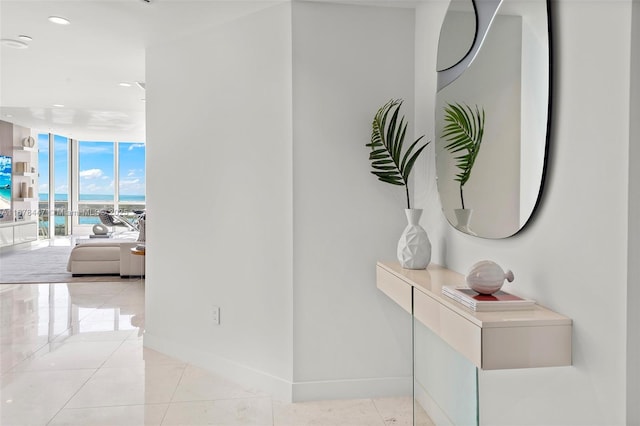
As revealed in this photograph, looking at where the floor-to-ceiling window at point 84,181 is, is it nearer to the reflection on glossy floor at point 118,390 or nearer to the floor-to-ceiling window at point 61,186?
the floor-to-ceiling window at point 61,186

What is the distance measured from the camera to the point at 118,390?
9.62ft

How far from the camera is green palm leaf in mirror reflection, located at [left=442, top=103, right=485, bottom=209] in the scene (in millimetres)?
2049

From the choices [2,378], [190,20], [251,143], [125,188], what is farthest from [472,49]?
[125,188]

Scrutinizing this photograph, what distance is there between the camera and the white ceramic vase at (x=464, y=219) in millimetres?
2143

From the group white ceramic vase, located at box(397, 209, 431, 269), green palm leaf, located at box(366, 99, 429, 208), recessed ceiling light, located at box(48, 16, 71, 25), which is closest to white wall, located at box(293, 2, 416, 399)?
green palm leaf, located at box(366, 99, 429, 208)

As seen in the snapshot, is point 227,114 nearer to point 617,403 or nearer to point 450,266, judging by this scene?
point 450,266

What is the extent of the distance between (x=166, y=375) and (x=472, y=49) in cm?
272

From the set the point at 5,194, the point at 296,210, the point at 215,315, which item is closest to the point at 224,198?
the point at 296,210

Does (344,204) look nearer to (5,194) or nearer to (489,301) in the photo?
(489,301)

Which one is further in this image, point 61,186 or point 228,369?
point 61,186

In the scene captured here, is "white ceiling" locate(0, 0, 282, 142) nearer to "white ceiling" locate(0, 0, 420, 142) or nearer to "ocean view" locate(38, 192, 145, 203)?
"white ceiling" locate(0, 0, 420, 142)

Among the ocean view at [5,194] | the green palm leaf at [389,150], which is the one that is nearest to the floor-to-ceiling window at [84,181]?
the ocean view at [5,194]

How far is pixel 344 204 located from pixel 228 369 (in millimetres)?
1370

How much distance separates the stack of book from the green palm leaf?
2.84 ft
